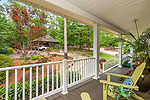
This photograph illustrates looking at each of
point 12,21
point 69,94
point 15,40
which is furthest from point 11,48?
point 69,94

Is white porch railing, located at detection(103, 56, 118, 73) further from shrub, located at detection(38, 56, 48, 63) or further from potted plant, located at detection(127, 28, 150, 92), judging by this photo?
shrub, located at detection(38, 56, 48, 63)

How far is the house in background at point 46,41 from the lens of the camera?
11.0 ft

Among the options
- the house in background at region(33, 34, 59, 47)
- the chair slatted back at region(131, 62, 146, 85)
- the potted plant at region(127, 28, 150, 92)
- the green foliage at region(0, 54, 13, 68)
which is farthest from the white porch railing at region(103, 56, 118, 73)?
the green foliage at region(0, 54, 13, 68)

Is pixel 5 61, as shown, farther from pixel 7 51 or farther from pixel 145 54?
pixel 145 54

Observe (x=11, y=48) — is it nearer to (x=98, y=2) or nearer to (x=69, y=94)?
(x=69, y=94)

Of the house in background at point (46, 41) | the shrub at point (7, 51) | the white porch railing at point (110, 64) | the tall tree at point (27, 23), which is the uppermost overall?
the tall tree at point (27, 23)

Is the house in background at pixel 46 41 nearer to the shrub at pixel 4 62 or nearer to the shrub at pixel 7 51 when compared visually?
the shrub at pixel 7 51

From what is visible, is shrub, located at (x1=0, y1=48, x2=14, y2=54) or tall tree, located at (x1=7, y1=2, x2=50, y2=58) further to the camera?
tall tree, located at (x1=7, y1=2, x2=50, y2=58)

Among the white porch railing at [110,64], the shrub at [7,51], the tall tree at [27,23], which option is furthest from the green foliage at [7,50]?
the white porch railing at [110,64]

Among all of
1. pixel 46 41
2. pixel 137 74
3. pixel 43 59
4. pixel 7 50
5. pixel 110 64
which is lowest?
pixel 110 64

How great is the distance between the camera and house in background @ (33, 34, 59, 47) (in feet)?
11.0

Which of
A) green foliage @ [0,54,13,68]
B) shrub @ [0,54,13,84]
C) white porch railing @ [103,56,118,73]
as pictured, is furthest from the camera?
white porch railing @ [103,56,118,73]

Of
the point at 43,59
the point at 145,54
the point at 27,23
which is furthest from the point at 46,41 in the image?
the point at 145,54

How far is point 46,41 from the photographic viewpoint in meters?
3.53
